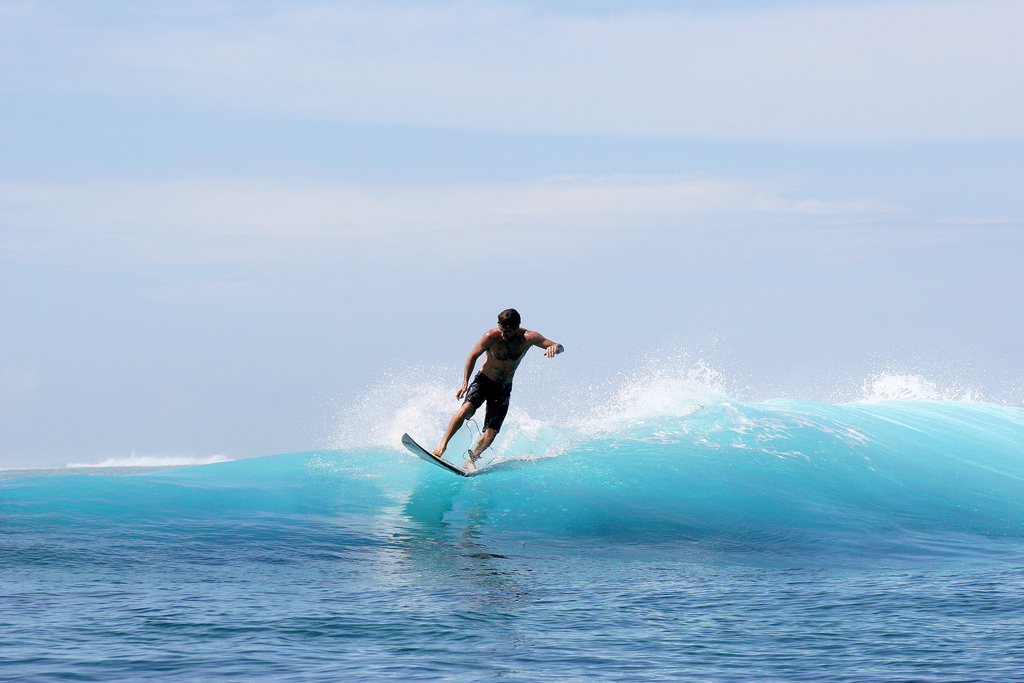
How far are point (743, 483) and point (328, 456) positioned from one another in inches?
286

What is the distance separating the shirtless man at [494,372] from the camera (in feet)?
34.4

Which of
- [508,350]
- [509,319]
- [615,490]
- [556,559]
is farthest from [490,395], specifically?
[556,559]

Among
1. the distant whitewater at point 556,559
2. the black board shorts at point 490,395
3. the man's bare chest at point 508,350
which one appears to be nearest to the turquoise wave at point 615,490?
the distant whitewater at point 556,559

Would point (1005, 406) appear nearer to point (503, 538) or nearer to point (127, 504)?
point (503, 538)

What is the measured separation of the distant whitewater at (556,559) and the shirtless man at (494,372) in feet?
2.79

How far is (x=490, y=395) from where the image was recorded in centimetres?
1096

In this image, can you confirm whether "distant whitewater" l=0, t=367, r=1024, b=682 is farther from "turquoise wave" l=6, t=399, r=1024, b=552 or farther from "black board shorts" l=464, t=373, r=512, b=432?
"black board shorts" l=464, t=373, r=512, b=432

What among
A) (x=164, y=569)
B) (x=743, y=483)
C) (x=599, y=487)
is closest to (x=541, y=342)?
(x=599, y=487)

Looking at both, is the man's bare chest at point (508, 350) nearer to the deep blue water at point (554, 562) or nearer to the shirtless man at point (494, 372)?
the shirtless man at point (494, 372)

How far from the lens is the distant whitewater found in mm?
5191

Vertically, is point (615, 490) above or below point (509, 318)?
below

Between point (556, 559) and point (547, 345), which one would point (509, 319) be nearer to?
point (547, 345)

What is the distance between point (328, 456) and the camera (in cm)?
1486

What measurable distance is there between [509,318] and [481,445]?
1.98 meters
